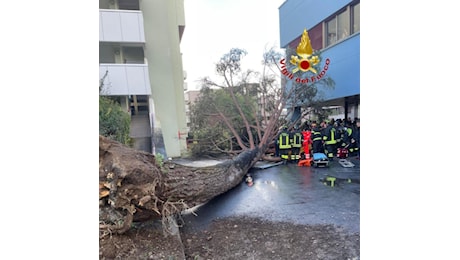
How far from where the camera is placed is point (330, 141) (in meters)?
4.77

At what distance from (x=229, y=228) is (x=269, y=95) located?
3.00 m

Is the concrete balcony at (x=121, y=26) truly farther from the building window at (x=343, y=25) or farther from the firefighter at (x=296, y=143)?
the firefighter at (x=296, y=143)

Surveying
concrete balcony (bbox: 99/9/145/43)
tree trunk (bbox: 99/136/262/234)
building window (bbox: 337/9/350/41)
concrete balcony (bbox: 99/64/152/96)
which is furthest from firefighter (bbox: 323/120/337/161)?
concrete balcony (bbox: 99/9/145/43)

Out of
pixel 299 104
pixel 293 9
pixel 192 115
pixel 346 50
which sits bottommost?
pixel 192 115

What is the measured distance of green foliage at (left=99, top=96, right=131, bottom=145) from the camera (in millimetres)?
1704

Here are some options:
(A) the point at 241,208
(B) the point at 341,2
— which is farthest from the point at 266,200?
(B) the point at 341,2

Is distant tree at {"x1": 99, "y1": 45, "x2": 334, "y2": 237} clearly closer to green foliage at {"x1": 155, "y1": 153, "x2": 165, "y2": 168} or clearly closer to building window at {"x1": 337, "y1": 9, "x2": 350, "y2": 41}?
green foliage at {"x1": 155, "y1": 153, "x2": 165, "y2": 168}

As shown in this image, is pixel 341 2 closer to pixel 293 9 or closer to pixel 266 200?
pixel 293 9

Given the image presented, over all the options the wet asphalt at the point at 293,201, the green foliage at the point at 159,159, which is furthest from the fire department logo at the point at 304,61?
the green foliage at the point at 159,159

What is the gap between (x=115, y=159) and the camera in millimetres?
1627

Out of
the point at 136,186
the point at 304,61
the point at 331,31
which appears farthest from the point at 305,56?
the point at 136,186

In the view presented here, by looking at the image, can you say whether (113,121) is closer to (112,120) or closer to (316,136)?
(112,120)

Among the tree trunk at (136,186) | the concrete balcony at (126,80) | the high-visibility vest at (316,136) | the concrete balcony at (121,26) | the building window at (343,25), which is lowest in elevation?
the tree trunk at (136,186)

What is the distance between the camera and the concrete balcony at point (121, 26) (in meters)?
1.76
